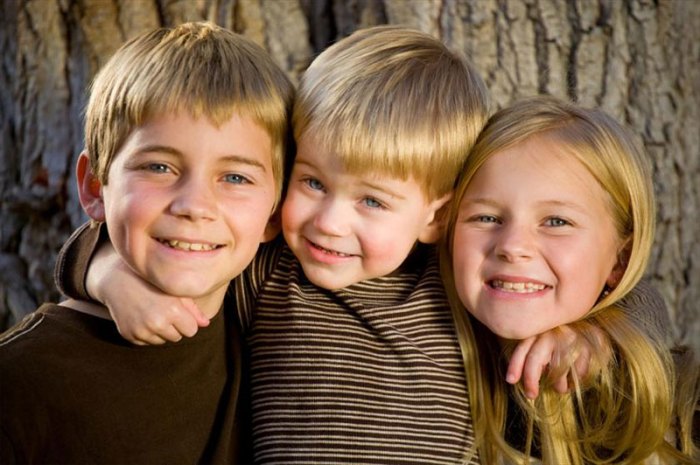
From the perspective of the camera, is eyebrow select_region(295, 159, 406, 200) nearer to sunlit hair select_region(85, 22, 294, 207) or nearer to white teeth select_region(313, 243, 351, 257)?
sunlit hair select_region(85, 22, 294, 207)

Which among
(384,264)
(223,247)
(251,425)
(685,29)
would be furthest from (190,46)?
(685,29)

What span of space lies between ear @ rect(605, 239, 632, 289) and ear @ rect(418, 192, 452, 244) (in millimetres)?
497

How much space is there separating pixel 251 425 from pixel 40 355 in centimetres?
63

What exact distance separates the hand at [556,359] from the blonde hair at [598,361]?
0.03 m

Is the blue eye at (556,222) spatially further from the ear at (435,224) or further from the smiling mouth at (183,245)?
the smiling mouth at (183,245)

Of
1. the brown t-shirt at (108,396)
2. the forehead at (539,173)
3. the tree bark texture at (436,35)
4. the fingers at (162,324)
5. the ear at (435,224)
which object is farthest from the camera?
the tree bark texture at (436,35)

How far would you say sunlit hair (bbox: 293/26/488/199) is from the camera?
2.42m

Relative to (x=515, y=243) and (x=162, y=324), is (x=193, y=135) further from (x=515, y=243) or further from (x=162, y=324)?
(x=515, y=243)

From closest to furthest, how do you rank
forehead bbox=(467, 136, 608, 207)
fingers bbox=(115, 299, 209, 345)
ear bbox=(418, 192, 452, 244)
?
fingers bbox=(115, 299, 209, 345) < forehead bbox=(467, 136, 608, 207) < ear bbox=(418, 192, 452, 244)

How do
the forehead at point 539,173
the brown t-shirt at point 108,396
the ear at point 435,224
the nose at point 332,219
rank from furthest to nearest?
the ear at point 435,224
the forehead at point 539,173
the nose at point 332,219
the brown t-shirt at point 108,396

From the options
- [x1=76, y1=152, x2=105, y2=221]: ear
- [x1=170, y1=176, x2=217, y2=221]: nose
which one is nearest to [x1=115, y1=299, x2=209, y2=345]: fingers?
[x1=170, y1=176, x2=217, y2=221]: nose

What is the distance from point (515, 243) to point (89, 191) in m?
1.14

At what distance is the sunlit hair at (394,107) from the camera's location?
95.3 inches

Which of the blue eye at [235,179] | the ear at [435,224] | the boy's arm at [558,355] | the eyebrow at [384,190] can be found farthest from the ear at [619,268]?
the blue eye at [235,179]
